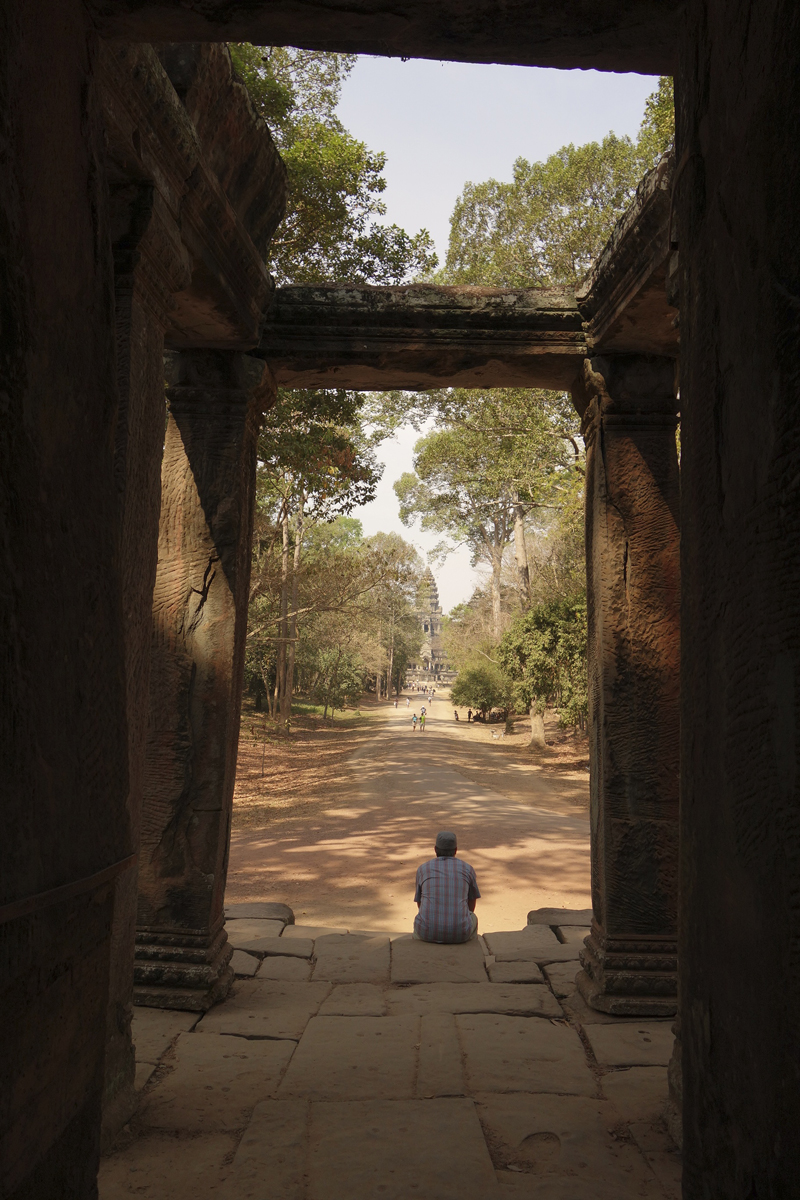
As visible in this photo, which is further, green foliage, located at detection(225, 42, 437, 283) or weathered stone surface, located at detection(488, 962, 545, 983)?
green foliage, located at detection(225, 42, 437, 283)

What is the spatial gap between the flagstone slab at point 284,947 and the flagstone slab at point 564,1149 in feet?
6.90

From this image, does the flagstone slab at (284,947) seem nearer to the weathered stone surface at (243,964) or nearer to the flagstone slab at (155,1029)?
the weathered stone surface at (243,964)

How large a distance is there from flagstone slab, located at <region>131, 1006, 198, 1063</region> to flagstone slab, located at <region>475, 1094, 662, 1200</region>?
1.34 metres

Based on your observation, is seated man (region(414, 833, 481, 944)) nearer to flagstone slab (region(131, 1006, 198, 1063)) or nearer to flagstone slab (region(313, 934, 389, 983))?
flagstone slab (region(313, 934, 389, 983))

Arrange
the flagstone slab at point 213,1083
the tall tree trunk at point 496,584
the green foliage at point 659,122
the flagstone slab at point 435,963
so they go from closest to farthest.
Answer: the flagstone slab at point 213,1083
the flagstone slab at point 435,963
the green foliage at point 659,122
the tall tree trunk at point 496,584

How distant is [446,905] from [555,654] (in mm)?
11560

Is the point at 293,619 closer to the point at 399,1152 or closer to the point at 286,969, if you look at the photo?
the point at 286,969

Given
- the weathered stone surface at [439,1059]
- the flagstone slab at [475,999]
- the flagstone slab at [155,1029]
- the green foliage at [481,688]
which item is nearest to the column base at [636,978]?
the flagstone slab at [475,999]

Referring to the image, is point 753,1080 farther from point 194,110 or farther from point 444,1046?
point 194,110

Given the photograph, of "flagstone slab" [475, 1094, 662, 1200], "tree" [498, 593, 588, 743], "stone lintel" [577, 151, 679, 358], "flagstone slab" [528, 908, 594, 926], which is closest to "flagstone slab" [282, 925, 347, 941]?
"flagstone slab" [528, 908, 594, 926]

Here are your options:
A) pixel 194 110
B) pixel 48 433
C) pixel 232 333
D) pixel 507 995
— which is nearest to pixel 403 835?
pixel 507 995

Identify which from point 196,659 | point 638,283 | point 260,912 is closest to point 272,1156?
point 196,659

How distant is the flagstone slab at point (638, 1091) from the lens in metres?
2.98

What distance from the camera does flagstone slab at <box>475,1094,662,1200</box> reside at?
2494 mm
